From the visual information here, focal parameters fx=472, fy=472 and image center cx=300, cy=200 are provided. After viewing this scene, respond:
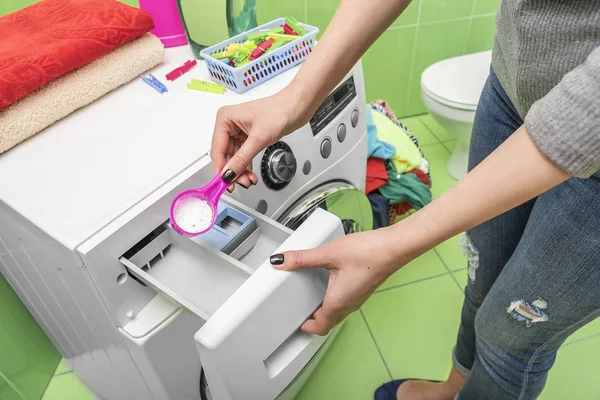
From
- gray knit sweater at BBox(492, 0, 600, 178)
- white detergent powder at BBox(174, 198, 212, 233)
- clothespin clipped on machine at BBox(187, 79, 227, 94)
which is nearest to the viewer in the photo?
gray knit sweater at BBox(492, 0, 600, 178)

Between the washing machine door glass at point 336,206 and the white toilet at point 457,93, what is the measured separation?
709 millimetres

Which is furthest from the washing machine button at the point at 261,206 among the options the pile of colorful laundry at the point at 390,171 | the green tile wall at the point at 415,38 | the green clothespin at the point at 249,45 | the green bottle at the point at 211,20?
the green tile wall at the point at 415,38

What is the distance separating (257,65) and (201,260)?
0.41 meters

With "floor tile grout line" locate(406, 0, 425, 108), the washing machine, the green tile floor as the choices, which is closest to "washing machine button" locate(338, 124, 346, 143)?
the washing machine

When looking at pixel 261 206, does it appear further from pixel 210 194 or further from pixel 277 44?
pixel 277 44

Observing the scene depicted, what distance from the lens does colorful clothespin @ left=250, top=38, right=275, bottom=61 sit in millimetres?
940

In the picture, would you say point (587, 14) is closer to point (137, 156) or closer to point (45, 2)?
point (137, 156)

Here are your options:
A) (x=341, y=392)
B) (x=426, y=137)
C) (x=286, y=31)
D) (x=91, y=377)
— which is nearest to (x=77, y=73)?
(x=286, y=31)

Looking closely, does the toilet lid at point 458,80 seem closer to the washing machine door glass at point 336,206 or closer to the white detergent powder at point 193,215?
the washing machine door glass at point 336,206

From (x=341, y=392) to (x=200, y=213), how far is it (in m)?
0.85

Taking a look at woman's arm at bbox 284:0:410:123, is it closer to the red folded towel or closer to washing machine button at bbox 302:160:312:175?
washing machine button at bbox 302:160:312:175

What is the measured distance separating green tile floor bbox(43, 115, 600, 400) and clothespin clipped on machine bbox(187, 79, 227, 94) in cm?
85

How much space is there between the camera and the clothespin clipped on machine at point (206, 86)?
93 cm

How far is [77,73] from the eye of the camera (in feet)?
2.98
